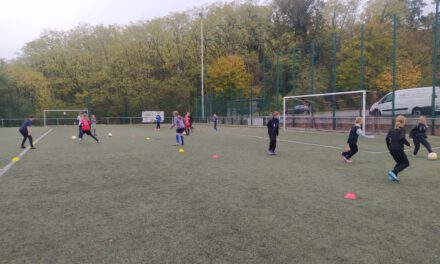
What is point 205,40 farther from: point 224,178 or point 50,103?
point 224,178

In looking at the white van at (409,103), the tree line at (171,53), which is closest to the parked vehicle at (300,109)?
the white van at (409,103)

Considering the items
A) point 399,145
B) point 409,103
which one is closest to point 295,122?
point 409,103

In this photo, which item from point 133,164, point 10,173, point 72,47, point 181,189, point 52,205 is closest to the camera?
point 52,205

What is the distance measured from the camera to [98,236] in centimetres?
425

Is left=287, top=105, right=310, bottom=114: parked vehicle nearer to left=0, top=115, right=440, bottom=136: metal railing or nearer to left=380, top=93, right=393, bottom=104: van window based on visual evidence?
left=0, top=115, right=440, bottom=136: metal railing

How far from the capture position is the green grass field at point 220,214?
372 cm

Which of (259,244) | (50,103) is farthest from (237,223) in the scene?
(50,103)

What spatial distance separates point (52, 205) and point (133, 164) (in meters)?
4.29

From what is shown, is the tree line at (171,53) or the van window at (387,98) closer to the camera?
the van window at (387,98)

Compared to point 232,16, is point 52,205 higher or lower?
lower

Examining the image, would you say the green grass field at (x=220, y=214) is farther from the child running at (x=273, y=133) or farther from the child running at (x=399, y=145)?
the child running at (x=273, y=133)

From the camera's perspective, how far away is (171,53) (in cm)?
5288

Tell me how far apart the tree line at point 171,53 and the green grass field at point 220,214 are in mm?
29526

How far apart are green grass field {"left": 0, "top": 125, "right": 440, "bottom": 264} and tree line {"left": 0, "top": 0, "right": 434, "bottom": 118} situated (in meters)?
29.5
